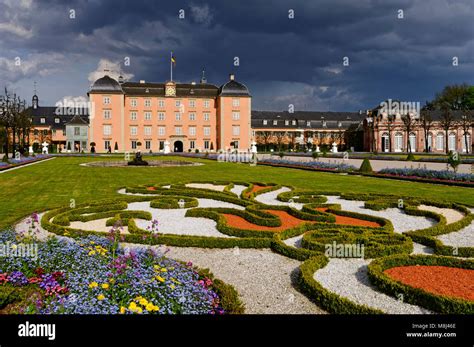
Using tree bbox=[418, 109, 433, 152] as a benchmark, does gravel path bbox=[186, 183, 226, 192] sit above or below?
below

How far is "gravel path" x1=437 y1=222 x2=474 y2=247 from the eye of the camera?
656 centimetres

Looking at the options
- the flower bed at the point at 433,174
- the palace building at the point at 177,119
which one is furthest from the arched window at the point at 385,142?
the flower bed at the point at 433,174

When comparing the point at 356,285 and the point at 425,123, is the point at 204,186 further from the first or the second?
the point at 425,123

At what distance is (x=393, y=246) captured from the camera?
579 centimetres

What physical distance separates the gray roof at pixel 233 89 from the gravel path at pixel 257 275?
59.0 meters

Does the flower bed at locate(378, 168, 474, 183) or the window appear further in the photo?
the window

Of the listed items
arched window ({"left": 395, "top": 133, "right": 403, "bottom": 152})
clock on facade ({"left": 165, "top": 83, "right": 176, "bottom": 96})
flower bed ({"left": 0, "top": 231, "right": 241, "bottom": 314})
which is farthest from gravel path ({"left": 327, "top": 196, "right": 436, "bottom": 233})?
arched window ({"left": 395, "top": 133, "right": 403, "bottom": 152})

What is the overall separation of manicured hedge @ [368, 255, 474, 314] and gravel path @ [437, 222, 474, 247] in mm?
1459

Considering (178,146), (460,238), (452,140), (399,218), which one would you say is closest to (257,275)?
(460,238)

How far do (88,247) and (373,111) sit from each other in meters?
71.0

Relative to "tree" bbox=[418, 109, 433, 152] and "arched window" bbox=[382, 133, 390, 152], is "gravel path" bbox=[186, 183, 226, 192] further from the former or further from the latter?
"arched window" bbox=[382, 133, 390, 152]

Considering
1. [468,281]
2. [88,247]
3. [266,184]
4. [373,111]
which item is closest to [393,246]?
[468,281]

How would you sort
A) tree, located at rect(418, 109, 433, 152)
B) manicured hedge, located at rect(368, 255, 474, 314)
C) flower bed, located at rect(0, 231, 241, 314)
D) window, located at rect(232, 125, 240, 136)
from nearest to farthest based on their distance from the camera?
1. flower bed, located at rect(0, 231, 241, 314)
2. manicured hedge, located at rect(368, 255, 474, 314)
3. tree, located at rect(418, 109, 433, 152)
4. window, located at rect(232, 125, 240, 136)

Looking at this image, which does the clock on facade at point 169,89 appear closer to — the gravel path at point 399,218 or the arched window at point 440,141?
the arched window at point 440,141
